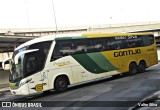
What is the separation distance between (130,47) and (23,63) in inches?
368

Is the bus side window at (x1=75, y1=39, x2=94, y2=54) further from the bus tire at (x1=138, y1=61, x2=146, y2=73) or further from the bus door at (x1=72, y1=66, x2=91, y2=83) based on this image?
the bus tire at (x1=138, y1=61, x2=146, y2=73)

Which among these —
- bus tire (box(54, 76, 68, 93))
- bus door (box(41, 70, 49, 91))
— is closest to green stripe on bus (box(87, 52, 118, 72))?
bus tire (box(54, 76, 68, 93))

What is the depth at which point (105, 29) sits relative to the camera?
6134 cm

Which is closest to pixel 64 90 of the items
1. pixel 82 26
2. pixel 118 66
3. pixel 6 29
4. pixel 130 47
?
pixel 118 66

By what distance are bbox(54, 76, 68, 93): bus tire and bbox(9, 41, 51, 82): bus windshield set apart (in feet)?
4.17

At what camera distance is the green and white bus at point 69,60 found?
1528 centimetres

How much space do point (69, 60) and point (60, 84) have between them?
153 centimetres

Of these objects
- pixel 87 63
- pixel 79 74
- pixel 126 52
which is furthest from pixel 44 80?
pixel 126 52

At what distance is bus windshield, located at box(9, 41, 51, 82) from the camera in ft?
49.6

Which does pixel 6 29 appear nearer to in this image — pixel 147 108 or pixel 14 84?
pixel 14 84

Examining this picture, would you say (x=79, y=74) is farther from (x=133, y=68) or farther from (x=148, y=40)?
(x=148, y=40)

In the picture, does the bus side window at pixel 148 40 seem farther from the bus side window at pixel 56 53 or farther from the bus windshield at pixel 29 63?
the bus windshield at pixel 29 63

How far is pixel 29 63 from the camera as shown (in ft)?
50.2

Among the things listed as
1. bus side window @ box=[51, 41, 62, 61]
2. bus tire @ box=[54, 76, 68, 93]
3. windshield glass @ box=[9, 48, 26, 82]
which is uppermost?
bus side window @ box=[51, 41, 62, 61]
